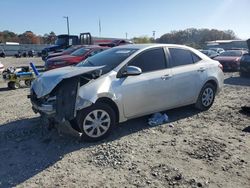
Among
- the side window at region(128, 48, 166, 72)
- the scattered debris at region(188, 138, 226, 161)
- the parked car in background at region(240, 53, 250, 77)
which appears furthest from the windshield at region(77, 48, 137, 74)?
the parked car in background at region(240, 53, 250, 77)

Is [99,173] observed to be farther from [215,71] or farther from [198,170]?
[215,71]

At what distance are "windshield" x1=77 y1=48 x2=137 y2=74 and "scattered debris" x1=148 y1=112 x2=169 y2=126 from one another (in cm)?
147

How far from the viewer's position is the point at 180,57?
6871 millimetres

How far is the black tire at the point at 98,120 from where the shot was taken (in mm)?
5193

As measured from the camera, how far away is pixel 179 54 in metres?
6.89

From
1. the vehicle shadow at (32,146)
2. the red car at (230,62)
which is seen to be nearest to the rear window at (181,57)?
the vehicle shadow at (32,146)

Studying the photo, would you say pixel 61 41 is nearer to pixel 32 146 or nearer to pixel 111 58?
pixel 111 58

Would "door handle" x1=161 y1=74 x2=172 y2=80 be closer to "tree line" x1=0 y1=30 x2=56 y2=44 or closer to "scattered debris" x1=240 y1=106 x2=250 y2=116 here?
"scattered debris" x1=240 y1=106 x2=250 y2=116

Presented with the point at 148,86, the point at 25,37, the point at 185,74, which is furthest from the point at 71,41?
the point at 25,37

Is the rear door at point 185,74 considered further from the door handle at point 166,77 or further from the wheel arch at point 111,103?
the wheel arch at point 111,103

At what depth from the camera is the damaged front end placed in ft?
16.3

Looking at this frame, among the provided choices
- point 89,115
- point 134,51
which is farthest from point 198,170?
point 134,51

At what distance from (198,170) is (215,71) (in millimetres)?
3804

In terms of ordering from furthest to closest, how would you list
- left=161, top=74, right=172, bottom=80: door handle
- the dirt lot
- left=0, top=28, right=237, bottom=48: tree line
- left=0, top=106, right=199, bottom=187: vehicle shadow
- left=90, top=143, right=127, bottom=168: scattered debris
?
left=0, top=28, right=237, bottom=48: tree line → left=161, top=74, right=172, bottom=80: door handle → left=90, top=143, right=127, bottom=168: scattered debris → left=0, top=106, right=199, bottom=187: vehicle shadow → the dirt lot
